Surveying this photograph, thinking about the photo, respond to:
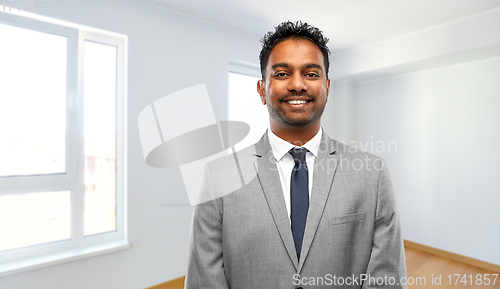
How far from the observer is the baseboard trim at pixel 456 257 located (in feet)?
10.1

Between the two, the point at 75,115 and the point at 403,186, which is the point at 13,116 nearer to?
the point at 75,115

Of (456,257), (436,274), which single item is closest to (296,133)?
(436,274)

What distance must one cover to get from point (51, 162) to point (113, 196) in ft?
1.87

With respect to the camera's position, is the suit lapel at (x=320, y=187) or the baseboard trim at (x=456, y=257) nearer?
the suit lapel at (x=320, y=187)

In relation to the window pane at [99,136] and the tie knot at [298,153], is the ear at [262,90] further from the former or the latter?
the window pane at [99,136]

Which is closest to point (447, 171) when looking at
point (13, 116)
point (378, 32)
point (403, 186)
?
point (403, 186)

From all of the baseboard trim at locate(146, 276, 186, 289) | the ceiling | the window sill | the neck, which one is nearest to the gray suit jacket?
the neck

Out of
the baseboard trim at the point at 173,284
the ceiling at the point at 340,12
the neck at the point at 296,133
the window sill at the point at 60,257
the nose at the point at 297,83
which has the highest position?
the ceiling at the point at 340,12

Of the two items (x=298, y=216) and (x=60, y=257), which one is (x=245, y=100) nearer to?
(x=60, y=257)

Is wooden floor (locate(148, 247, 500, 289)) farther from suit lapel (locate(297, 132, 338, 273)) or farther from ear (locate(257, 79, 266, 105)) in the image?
ear (locate(257, 79, 266, 105))

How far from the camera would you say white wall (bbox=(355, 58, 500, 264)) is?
3.11 m

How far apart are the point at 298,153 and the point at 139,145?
1894 mm

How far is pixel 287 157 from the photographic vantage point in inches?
39.0

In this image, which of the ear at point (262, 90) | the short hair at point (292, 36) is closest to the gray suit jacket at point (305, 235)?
the ear at point (262, 90)
